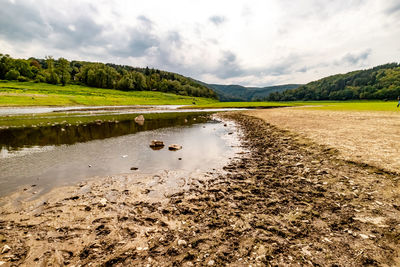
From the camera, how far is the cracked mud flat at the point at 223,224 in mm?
4695

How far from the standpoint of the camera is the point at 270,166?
1164cm

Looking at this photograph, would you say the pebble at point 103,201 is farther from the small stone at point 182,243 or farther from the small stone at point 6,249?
the small stone at point 182,243

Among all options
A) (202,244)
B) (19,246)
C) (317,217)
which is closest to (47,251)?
(19,246)

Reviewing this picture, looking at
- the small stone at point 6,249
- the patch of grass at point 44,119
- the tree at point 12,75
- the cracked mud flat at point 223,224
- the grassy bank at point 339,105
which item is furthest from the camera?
the tree at point 12,75

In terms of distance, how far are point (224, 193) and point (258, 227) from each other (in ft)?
8.68

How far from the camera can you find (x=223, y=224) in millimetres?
6113

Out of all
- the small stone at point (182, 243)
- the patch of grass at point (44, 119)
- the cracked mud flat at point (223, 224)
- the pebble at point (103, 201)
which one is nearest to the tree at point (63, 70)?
the patch of grass at point (44, 119)

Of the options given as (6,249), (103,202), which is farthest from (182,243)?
(6,249)

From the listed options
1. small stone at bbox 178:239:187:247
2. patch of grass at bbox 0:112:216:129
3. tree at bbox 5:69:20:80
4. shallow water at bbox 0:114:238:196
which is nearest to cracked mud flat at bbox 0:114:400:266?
small stone at bbox 178:239:187:247

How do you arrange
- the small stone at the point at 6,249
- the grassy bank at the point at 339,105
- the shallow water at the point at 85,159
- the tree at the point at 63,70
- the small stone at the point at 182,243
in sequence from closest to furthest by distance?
the small stone at the point at 6,249 → the small stone at the point at 182,243 → the shallow water at the point at 85,159 → the grassy bank at the point at 339,105 → the tree at the point at 63,70

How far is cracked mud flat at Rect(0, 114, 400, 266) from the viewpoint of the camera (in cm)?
470

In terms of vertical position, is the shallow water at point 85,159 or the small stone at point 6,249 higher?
the small stone at point 6,249

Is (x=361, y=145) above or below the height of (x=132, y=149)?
above

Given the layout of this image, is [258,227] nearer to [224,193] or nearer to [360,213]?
[224,193]
